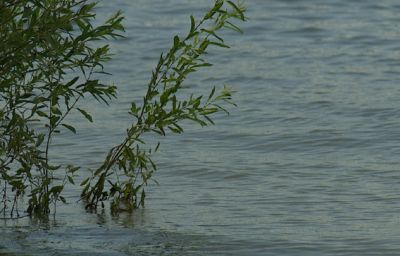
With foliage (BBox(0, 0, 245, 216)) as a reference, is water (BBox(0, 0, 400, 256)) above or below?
below

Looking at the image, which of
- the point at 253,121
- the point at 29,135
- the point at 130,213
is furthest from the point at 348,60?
the point at 29,135

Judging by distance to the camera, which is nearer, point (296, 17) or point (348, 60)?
point (348, 60)

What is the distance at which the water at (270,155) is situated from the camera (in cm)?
764

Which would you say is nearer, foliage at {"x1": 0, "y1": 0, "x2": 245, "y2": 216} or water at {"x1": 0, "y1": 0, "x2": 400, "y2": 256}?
foliage at {"x1": 0, "y1": 0, "x2": 245, "y2": 216}

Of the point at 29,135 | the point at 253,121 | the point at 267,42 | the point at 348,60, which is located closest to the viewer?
the point at 29,135

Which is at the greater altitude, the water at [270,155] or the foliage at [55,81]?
the foliage at [55,81]

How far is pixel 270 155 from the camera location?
10414 mm

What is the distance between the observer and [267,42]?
53.2ft

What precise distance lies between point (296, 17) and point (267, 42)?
2.18 meters

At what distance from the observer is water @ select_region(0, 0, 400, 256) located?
764 centimetres

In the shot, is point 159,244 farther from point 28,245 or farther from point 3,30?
point 3,30

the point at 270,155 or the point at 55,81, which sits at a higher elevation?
the point at 55,81

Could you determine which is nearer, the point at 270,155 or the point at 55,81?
the point at 55,81

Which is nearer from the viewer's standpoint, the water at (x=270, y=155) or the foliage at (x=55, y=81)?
the foliage at (x=55, y=81)
